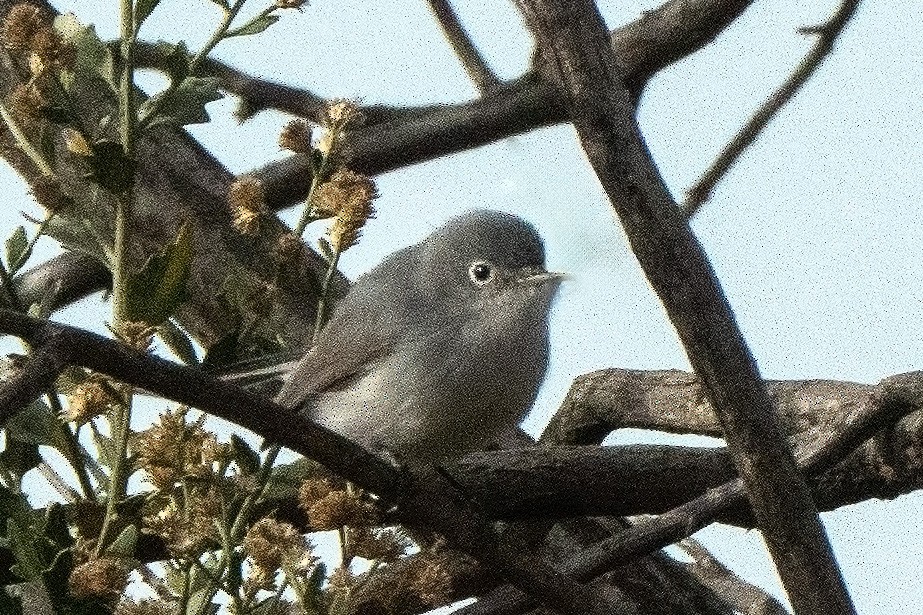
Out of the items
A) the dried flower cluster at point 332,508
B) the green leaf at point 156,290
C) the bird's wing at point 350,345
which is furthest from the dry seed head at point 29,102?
the bird's wing at point 350,345

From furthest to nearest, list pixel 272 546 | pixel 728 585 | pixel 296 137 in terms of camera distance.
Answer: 1. pixel 728 585
2. pixel 296 137
3. pixel 272 546

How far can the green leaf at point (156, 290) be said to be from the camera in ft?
5.56

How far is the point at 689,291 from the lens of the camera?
5.39 feet

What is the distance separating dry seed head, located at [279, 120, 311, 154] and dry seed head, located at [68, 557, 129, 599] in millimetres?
668

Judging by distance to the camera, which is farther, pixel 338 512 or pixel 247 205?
pixel 247 205

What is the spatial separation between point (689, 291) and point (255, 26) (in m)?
0.69

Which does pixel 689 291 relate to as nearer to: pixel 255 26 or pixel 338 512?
pixel 338 512

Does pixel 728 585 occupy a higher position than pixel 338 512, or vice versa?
pixel 728 585

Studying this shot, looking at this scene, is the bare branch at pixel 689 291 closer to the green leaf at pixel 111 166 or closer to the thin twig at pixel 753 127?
the green leaf at pixel 111 166

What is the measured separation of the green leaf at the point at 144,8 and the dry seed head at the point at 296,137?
24 centimetres

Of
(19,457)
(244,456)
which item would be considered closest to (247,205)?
(244,456)

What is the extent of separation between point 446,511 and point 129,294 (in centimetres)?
68

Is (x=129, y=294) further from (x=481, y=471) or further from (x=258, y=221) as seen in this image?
(x=481, y=471)

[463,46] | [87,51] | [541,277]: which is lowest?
[87,51]
